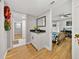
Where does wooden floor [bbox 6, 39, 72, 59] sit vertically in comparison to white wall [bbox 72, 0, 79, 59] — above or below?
below

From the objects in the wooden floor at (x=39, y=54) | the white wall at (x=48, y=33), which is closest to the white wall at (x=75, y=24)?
the wooden floor at (x=39, y=54)

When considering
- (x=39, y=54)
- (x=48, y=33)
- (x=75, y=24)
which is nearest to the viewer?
(x=75, y=24)

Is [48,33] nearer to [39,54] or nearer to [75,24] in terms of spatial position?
[39,54]

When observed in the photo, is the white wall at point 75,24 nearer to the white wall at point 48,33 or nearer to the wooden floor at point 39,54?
the wooden floor at point 39,54

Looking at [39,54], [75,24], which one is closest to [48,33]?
[39,54]

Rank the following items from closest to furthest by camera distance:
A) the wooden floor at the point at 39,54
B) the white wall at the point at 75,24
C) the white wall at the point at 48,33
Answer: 1. the white wall at the point at 75,24
2. the wooden floor at the point at 39,54
3. the white wall at the point at 48,33

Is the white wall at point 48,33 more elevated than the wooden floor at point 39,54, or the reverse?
the white wall at point 48,33

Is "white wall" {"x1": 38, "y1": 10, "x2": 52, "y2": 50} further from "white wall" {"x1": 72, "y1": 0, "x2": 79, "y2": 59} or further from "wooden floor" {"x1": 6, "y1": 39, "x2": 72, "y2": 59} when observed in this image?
"white wall" {"x1": 72, "y1": 0, "x2": 79, "y2": 59}

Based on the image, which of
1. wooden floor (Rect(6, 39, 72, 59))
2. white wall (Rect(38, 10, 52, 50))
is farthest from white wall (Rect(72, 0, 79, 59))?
white wall (Rect(38, 10, 52, 50))

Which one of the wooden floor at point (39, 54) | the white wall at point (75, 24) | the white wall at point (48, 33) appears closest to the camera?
the white wall at point (75, 24)

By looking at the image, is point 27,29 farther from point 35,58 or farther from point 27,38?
point 35,58

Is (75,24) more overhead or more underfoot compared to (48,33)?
more overhead

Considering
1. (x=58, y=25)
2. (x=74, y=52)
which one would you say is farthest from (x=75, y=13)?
(x=58, y=25)

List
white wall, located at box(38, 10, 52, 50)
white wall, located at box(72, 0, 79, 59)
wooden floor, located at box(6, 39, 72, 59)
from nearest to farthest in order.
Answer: white wall, located at box(72, 0, 79, 59) < wooden floor, located at box(6, 39, 72, 59) < white wall, located at box(38, 10, 52, 50)
